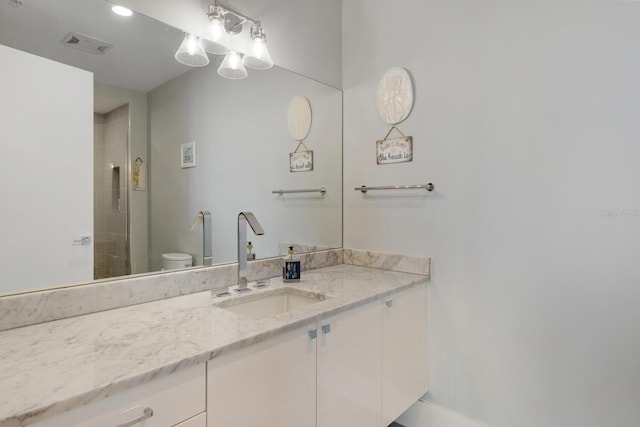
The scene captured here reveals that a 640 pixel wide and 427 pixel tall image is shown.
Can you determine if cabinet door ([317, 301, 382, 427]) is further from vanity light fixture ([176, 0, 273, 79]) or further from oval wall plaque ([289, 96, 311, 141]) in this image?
vanity light fixture ([176, 0, 273, 79])

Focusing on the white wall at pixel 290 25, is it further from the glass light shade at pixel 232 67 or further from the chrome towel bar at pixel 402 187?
the chrome towel bar at pixel 402 187

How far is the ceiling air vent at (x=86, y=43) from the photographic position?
118 cm

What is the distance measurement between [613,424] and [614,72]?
142cm

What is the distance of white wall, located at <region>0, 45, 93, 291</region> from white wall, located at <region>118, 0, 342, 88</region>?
0.41m

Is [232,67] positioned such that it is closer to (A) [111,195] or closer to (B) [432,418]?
(A) [111,195]

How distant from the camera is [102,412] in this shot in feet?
2.37

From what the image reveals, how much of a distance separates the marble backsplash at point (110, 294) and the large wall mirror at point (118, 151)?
0.05 metres

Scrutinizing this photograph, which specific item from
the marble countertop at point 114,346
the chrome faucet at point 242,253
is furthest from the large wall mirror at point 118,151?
the marble countertop at point 114,346

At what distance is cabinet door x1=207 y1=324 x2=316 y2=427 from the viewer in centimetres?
92

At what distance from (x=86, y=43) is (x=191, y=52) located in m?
0.40

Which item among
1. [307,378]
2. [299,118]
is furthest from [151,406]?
[299,118]

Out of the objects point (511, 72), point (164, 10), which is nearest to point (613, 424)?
point (511, 72)

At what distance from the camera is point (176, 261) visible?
148cm

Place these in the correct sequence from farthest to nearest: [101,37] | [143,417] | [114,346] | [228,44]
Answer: [228,44], [101,37], [114,346], [143,417]
